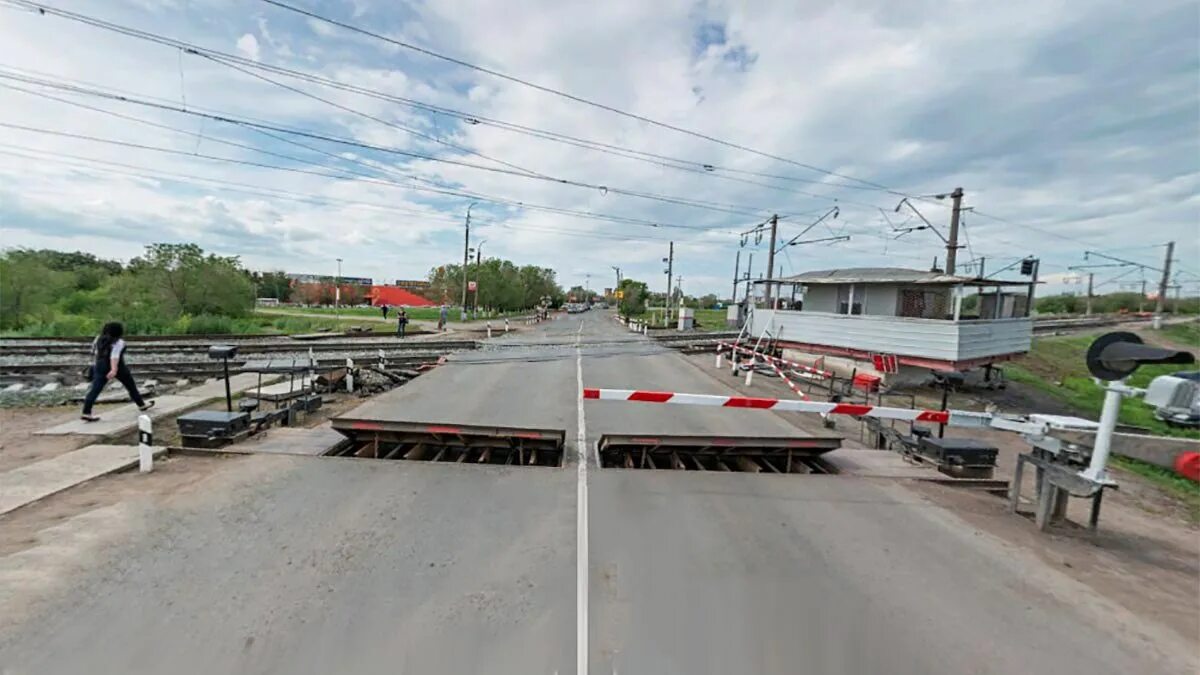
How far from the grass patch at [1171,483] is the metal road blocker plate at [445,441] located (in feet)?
31.5

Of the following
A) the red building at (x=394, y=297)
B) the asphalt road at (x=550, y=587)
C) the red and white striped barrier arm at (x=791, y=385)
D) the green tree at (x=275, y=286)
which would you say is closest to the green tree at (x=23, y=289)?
the asphalt road at (x=550, y=587)

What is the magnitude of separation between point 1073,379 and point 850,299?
50.9 ft

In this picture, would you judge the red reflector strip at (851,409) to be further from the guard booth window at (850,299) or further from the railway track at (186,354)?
the guard booth window at (850,299)

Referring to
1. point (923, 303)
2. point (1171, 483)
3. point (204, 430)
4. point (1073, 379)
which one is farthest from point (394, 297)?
point (1171, 483)

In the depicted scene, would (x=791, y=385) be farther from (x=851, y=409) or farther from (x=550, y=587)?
(x=550, y=587)

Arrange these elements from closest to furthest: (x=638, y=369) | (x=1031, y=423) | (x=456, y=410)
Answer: (x=1031, y=423) → (x=456, y=410) → (x=638, y=369)

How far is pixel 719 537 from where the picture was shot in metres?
4.36

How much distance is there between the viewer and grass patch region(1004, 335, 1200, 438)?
15.1 metres

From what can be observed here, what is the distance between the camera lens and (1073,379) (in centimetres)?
2338

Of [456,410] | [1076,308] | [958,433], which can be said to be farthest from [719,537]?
[1076,308]

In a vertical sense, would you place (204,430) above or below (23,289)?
below

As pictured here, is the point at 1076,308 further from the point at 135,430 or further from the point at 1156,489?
the point at 135,430

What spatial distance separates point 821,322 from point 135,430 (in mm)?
19452

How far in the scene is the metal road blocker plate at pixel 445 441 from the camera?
657 centimetres
